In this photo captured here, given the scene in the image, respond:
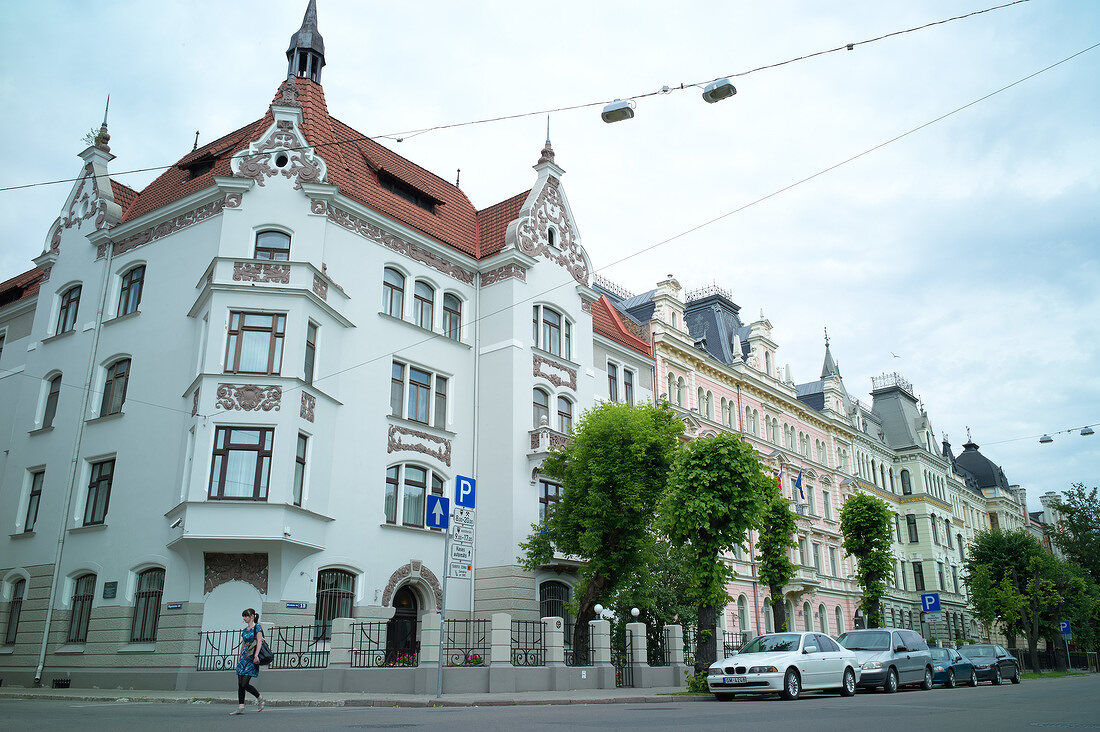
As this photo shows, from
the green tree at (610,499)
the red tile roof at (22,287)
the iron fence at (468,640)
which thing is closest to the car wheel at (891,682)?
the green tree at (610,499)

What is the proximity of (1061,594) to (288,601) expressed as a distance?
179ft

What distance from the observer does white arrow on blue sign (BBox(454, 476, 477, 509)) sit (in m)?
18.3

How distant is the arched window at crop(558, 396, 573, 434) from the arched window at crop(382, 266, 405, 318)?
7398 millimetres

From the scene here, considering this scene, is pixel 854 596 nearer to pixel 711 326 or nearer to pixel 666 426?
pixel 711 326

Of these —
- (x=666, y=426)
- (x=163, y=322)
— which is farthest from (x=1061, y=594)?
(x=163, y=322)

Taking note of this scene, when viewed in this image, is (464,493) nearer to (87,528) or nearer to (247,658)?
(247,658)

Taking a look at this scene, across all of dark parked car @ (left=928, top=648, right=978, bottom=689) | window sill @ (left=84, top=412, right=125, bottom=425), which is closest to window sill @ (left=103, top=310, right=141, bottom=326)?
window sill @ (left=84, top=412, right=125, bottom=425)

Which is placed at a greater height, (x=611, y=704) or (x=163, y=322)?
(x=163, y=322)

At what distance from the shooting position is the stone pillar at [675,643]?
88.2 feet

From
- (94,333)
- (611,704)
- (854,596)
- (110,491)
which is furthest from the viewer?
(854,596)

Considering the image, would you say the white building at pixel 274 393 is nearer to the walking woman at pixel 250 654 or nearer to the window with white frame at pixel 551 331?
the window with white frame at pixel 551 331

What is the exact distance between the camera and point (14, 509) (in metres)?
29.4

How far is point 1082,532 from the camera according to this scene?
78375 millimetres

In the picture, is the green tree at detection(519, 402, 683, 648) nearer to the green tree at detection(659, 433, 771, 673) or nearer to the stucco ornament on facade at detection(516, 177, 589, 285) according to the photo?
the green tree at detection(659, 433, 771, 673)
